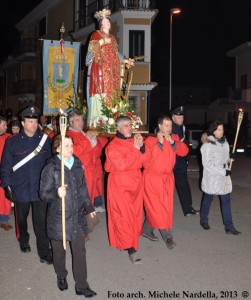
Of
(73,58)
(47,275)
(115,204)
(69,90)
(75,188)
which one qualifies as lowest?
(47,275)

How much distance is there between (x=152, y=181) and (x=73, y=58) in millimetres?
6089

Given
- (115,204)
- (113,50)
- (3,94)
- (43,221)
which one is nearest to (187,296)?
(115,204)

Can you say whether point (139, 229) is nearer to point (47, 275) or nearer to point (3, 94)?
point (47, 275)

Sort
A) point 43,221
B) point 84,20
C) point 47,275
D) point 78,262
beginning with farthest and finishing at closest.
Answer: point 84,20 < point 43,221 < point 47,275 < point 78,262

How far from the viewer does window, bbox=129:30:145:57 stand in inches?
930

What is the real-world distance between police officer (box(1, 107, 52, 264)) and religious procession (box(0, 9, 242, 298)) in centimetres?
1

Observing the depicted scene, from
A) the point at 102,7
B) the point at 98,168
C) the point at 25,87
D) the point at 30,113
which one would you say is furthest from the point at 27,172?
the point at 25,87

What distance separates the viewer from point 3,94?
2032 inches

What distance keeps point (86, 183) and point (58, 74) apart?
18.6ft

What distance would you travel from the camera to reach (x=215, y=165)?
270 inches

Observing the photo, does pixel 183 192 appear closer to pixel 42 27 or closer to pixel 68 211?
pixel 68 211

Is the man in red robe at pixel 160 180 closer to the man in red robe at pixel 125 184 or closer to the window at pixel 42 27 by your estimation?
the man in red robe at pixel 125 184

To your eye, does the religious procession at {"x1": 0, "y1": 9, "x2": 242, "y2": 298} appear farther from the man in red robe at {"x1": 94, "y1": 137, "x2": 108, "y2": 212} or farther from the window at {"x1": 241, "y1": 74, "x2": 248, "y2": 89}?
the window at {"x1": 241, "y1": 74, "x2": 248, "y2": 89}

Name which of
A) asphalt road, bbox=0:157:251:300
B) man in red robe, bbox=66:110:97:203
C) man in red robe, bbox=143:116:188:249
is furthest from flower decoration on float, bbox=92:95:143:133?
asphalt road, bbox=0:157:251:300
